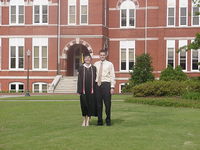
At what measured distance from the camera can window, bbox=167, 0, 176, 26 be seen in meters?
39.9

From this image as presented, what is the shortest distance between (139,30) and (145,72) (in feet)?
21.6

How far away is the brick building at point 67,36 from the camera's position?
39219 millimetres

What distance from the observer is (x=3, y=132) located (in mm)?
11516

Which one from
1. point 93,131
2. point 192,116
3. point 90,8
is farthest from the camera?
point 90,8

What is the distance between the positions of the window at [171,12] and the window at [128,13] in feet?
10.7

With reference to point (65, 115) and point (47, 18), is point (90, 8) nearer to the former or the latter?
point (47, 18)

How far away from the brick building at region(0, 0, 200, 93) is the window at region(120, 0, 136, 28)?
1.21 metres

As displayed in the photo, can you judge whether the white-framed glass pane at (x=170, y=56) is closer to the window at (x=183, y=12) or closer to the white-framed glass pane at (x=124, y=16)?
the window at (x=183, y=12)

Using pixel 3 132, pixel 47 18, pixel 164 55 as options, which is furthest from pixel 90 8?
pixel 3 132

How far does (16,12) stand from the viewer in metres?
40.3

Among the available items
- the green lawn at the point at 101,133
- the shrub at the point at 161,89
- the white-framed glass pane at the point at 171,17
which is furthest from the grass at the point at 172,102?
the white-framed glass pane at the point at 171,17

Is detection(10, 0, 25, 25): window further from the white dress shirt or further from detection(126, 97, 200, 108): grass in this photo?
the white dress shirt

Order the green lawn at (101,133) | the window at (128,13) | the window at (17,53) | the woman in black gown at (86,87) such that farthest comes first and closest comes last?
the window at (128,13) < the window at (17,53) < the woman in black gown at (86,87) < the green lawn at (101,133)

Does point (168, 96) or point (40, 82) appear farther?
point (40, 82)
